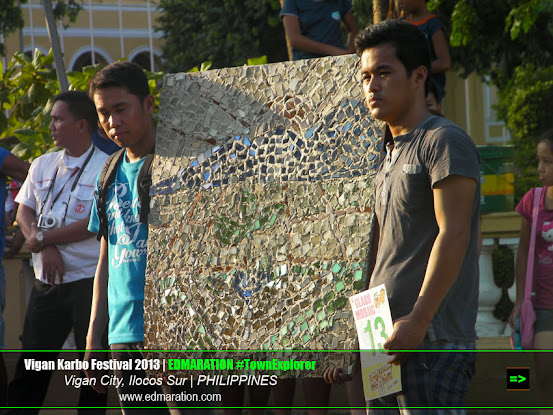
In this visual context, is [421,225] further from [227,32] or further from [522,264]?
[227,32]

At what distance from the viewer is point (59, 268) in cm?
453

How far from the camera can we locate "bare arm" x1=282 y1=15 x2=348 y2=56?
4.86 meters

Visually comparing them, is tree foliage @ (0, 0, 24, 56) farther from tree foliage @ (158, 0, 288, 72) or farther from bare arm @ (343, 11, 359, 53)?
bare arm @ (343, 11, 359, 53)

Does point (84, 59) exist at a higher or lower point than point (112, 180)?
higher

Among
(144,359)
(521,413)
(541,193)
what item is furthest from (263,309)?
(521,413)

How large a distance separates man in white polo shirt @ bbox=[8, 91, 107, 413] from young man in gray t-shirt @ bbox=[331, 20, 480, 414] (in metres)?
2.27

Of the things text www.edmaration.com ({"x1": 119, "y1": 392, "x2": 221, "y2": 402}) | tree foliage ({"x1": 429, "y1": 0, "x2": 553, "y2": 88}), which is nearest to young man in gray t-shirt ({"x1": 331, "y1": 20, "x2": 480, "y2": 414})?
text www.edmaration.com ({"x1": 119, "y1": 392, "x2": 221, "y2": 402})

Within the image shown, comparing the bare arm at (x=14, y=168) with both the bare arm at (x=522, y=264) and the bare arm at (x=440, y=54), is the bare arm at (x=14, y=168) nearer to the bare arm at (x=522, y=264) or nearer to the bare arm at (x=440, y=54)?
the bare arm at (x=440, y=54)

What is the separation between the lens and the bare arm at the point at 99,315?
3.62 meters

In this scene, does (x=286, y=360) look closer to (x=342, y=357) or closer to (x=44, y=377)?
(x=342, y=357)

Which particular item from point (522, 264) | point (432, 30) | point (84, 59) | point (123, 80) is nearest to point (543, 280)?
point (522, 264)

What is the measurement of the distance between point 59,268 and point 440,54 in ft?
7.48

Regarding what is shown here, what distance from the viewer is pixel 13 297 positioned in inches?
279

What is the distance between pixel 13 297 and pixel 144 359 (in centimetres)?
413
